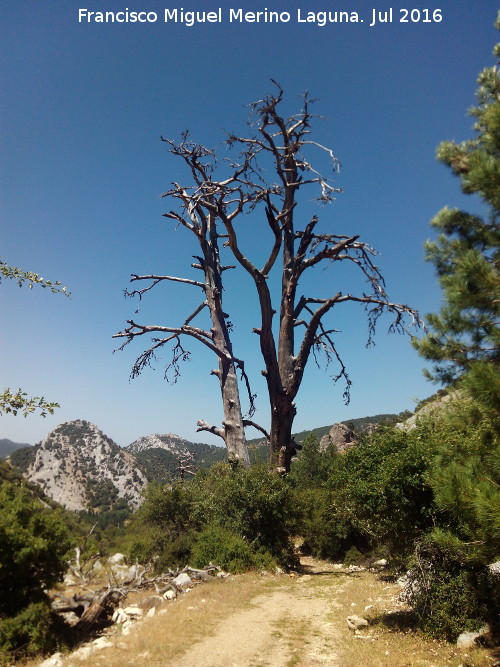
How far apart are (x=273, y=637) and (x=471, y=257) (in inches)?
243

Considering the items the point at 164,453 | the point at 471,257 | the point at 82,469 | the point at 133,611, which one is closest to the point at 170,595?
the point at 133,611

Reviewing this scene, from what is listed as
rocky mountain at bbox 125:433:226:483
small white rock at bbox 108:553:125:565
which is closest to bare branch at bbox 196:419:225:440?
small white rock at bbox 108:553:125:565

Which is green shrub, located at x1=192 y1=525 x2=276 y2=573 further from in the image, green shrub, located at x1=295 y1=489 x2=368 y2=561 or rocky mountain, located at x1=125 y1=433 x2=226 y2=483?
rocky mountain, located at x1=125 y1=433 x2=226 y2=483

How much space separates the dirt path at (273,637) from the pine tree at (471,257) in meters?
4.30

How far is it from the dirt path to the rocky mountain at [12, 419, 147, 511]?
160ft

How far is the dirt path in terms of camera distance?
5.46m

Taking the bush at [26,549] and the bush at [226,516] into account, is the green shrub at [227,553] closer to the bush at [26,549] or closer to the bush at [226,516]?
the bush at [226,516]

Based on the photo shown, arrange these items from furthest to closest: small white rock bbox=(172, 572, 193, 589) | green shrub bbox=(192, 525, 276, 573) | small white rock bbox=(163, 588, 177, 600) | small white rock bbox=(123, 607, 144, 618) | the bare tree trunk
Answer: the bare tree trunk, green shrub bbox=(192, 525, 276, 573), small white rock bbox=(172, 572, 193, 589), small white rock bbox=(163, 588, 177, 600), small white rock bbox=(123, 607, 144, 618)

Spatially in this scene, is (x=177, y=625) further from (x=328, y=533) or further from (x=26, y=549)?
(x=328, y=533)

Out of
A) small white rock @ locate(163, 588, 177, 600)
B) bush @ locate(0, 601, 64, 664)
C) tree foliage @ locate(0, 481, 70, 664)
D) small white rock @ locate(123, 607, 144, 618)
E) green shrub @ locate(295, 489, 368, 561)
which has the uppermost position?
tree foliage @ locate(0, 481, 70, 664)

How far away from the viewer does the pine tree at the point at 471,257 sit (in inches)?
178

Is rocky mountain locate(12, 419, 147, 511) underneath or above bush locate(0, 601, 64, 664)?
underneath

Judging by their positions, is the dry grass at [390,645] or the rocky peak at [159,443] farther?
the rocky peak at [159,443]

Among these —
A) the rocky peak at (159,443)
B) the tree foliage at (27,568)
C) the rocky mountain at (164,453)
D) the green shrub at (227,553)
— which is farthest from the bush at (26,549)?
the rocky peak at (159,443)
